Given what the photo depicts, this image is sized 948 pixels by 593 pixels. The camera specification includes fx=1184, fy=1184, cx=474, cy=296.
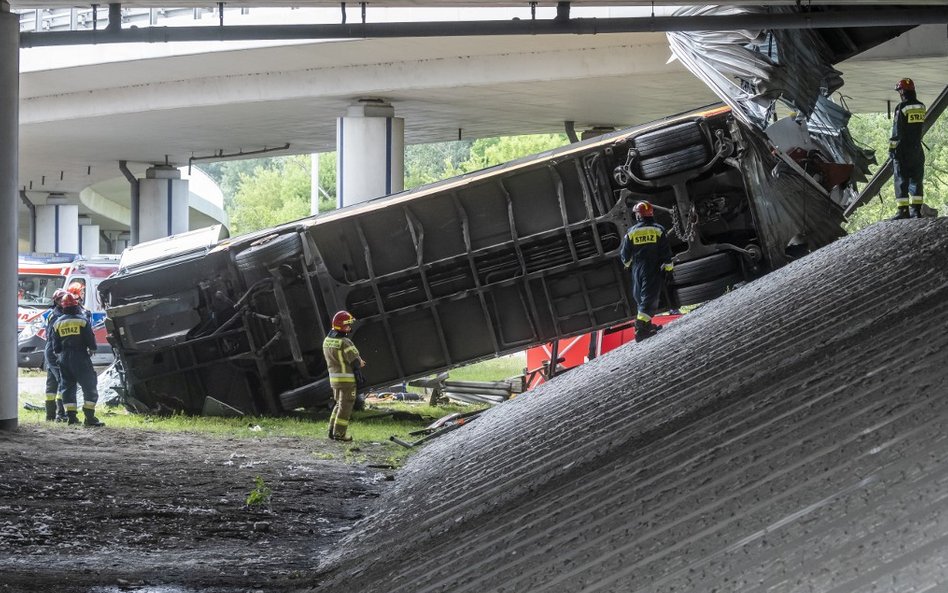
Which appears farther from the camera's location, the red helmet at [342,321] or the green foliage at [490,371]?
the green foliage at [490,371]

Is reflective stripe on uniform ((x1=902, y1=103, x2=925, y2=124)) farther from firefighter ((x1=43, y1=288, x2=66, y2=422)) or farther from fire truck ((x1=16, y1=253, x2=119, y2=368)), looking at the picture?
fire truck ((x1=16, y1=253, x2=119, y2=368))

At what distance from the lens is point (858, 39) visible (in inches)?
585

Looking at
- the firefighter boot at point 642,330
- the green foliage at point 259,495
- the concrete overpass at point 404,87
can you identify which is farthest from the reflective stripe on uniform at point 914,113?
the green foliage at point 259,495

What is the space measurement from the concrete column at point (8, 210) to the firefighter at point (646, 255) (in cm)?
651

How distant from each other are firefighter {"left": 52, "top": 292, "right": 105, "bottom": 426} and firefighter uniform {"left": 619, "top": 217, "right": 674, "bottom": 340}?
271 inches

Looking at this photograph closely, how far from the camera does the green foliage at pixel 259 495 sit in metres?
9.11

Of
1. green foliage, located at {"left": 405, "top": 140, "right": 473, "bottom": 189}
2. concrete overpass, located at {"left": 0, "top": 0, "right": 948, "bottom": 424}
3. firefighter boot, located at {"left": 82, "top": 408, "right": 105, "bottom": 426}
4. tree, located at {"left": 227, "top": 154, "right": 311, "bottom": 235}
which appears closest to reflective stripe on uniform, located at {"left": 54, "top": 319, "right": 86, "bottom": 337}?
firefighter boot, located at {"left": 82, "top": 408, "right": 105, "bottom": 426}

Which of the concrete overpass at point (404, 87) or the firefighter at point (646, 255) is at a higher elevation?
the concrete overpass at point (404, 87)

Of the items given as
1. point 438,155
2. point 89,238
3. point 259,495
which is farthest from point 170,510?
point 438,155

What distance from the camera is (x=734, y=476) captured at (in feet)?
15.3

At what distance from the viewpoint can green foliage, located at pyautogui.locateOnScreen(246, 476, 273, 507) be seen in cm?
911

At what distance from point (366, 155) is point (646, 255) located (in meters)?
9.69

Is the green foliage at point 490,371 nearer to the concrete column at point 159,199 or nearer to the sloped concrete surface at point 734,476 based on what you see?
the concrete column at point 159,199

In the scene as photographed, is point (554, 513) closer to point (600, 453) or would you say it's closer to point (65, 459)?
point (600, 453)
